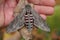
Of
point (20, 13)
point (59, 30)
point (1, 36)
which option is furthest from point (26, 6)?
point (59, 30)

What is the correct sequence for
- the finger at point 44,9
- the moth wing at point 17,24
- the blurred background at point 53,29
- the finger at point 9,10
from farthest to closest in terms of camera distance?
1. the blurred background at point 53,29
2. the finger at point 44,9
3. the finger at point 9,10
4. the moth wing at point 17,24

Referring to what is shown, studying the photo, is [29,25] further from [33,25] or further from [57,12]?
[57,12]

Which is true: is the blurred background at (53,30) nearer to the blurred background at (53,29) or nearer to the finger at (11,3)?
the blurred background at (53,29)

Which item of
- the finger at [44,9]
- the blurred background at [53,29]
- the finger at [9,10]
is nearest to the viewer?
the finger at [9,10]

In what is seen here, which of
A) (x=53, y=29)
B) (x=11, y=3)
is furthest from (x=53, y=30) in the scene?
(x=11, y=3)

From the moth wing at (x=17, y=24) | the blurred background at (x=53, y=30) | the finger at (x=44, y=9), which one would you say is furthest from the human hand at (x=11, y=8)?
the blurred background at (x=53, y=30)

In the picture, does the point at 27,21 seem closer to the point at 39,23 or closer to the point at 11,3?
the point at 39,23

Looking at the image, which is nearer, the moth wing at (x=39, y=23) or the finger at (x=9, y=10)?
the moth wing at (x=39, y=23)
